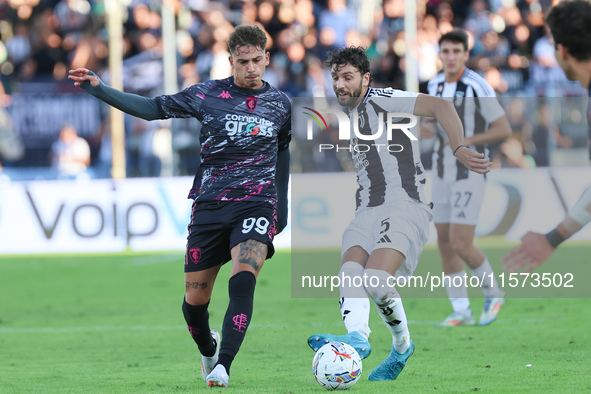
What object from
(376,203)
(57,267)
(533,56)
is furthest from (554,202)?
(376,203)

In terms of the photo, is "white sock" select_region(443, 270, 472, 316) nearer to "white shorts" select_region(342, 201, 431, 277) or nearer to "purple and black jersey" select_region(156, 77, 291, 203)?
"white shorts" select_region(342, 201, 431, 277)

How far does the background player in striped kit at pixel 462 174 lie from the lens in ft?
28.9

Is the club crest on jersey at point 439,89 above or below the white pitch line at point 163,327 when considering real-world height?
above

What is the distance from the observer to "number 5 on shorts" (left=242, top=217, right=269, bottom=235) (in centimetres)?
602

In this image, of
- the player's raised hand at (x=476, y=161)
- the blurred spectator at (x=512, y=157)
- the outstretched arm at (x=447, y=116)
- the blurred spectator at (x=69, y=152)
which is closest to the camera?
the player's raised hand at (x=476, y=161)

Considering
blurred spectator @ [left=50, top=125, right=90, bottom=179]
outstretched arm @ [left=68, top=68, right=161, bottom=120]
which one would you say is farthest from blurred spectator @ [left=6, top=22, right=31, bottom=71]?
outstretched arm @ [left=68, top=68, right=161, bottom=120]

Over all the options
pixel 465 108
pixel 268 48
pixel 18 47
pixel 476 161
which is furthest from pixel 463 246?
pixel 18 47

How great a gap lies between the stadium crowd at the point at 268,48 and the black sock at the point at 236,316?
437 inches

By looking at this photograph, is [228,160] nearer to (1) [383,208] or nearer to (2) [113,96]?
(2) [113,96]

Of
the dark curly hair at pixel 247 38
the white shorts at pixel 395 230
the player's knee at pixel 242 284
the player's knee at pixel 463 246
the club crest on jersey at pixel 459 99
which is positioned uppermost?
the dark curly hair at pixel 247 38

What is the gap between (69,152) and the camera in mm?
17484

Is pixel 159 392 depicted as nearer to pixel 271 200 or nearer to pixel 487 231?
pixel 271 200

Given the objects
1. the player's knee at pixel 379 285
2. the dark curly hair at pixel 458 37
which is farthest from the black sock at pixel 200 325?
the dark curly hair at pixel 458 37

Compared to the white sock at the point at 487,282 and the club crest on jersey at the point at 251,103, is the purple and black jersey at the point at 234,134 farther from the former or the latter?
the white sock at the point at 487,282
